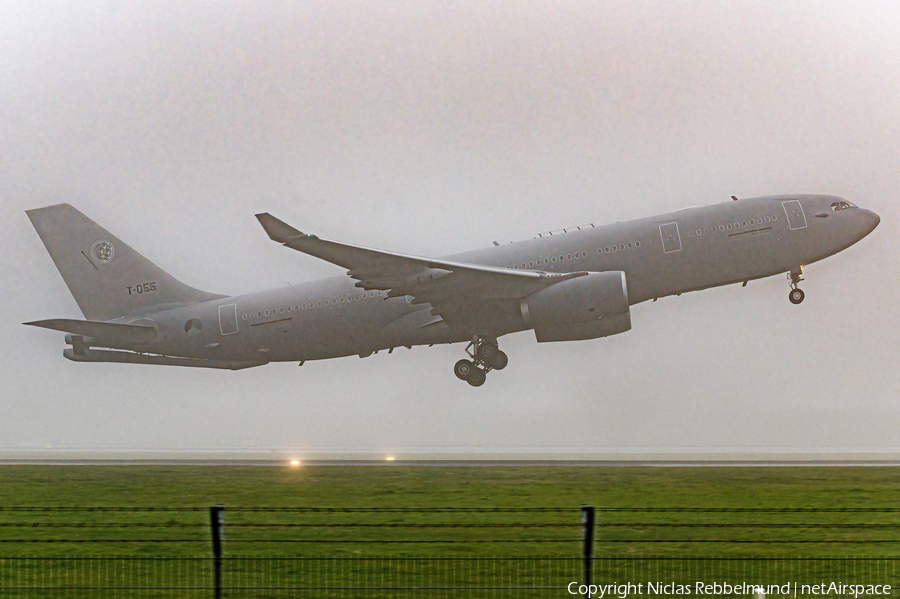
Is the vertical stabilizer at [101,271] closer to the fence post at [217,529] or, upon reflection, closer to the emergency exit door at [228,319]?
the emergency exit door at [228,319]

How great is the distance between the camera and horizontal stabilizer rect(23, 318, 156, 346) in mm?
24906

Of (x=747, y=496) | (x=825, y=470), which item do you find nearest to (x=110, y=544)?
(x=747, y=496)

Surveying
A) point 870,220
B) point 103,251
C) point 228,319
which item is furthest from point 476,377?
point 103,251

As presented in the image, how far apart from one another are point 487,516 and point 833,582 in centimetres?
598

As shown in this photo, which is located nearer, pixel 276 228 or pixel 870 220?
Answer: pixel 276 228

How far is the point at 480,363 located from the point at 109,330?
10.8 meters

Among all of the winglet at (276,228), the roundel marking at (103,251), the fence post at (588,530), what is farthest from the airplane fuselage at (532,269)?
the fence post at (588,530)

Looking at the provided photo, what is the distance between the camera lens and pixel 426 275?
2483 cm

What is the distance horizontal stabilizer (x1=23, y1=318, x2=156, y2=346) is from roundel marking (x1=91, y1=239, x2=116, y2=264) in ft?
8.46

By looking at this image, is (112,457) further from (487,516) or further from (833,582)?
(833,582)

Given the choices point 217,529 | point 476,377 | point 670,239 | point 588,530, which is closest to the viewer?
point 588,530

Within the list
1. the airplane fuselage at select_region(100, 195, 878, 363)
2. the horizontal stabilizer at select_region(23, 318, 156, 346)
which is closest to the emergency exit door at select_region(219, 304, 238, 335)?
the airplane fuselage at select_region(100, 195, 878, 363)

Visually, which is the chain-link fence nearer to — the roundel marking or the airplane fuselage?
the airplane fuselage

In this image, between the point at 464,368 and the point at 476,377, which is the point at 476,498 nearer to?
the point at 476,377
